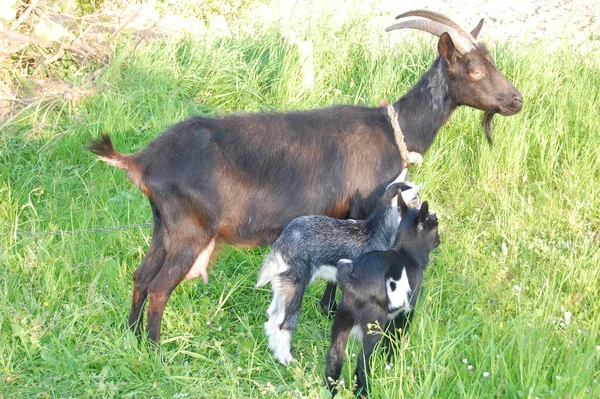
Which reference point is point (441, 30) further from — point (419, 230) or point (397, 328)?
point (397, 328)

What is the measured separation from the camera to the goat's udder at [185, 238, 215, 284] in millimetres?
3914

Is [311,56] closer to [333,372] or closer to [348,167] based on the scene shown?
[348,167]

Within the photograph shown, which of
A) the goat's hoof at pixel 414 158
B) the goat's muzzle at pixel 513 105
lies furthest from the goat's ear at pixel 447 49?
the goat's hoof at pixel 414 158

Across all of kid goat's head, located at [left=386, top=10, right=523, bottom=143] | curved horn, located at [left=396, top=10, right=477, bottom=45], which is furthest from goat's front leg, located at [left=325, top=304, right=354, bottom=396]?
curved horn, located at [left=396, top=10, right=477, bottom=45]

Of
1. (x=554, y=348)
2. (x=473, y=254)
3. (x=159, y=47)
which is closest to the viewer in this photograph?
(x=554, y=348)

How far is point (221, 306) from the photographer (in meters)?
4.26

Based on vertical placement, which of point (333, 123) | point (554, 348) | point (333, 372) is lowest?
point (333, 372)

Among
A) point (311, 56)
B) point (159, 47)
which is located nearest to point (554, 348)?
point (311, 56)

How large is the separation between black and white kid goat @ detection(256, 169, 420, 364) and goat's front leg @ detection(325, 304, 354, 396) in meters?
0.38

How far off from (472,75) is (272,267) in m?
1.67

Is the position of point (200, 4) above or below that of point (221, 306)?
above

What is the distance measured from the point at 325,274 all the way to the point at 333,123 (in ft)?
2.90

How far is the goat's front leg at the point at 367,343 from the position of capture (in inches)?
126

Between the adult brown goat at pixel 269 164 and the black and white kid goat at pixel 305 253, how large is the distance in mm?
285
